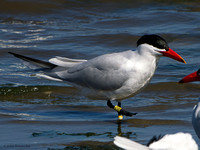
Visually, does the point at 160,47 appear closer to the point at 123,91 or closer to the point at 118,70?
the point at 118,70

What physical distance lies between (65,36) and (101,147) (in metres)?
7.44

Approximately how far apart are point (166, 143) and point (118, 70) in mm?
2615

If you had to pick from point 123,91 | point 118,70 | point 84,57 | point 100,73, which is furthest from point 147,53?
point 84,57

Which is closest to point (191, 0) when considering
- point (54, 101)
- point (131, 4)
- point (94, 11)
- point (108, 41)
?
point (131, 4)

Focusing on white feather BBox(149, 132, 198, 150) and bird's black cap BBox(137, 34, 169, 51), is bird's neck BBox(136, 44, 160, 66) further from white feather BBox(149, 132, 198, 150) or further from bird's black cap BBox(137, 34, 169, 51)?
white feather BBox(149, 132, 198, 150)

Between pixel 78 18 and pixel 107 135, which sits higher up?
pixel 78 18

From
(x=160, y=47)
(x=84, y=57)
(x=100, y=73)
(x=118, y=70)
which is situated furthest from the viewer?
(x=84, y=57)

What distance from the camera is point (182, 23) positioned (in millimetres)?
13797

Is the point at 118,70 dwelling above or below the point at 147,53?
below

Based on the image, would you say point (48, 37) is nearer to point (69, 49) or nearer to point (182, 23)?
point (69, 49)

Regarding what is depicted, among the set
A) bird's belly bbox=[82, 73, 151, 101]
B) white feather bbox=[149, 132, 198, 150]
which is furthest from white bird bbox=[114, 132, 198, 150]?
bird's belly bbox=[82, 73, 151, 101]

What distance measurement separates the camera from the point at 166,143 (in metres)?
4.06

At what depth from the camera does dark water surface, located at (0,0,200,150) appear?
595 cm

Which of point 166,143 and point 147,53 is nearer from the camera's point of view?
point 166,143
